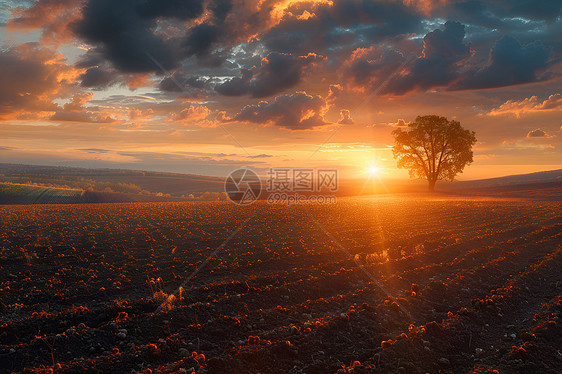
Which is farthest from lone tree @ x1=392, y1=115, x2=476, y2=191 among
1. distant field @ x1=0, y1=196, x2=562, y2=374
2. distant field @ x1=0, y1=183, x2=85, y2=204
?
distant field @ x1=0, y1=183, x2=85, y2=204

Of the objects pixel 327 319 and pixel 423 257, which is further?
pixel 423 257

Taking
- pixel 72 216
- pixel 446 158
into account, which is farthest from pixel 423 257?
pixel 446 158

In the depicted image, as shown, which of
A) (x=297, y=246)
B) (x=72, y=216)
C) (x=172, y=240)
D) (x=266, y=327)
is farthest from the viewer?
(x=72, y=216)

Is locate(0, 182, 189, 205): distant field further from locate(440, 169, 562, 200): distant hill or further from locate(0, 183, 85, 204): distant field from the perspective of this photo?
locate(440, 169, 562, 200): distant hill

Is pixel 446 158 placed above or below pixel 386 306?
above

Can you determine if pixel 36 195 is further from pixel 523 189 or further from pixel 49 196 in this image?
pixel 523 189

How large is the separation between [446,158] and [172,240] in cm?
4602

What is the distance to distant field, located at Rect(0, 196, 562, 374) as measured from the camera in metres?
5.20

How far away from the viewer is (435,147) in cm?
4819

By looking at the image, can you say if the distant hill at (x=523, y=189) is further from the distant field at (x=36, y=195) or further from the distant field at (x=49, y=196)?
the distant field at (x=36, y=195)

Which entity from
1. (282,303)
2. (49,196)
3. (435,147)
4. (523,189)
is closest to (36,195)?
(49,196)

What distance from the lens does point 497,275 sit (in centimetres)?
956

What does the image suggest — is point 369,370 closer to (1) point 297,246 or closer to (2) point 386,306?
(2) point 386,306

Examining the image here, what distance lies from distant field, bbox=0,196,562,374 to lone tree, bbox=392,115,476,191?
1436 inches
